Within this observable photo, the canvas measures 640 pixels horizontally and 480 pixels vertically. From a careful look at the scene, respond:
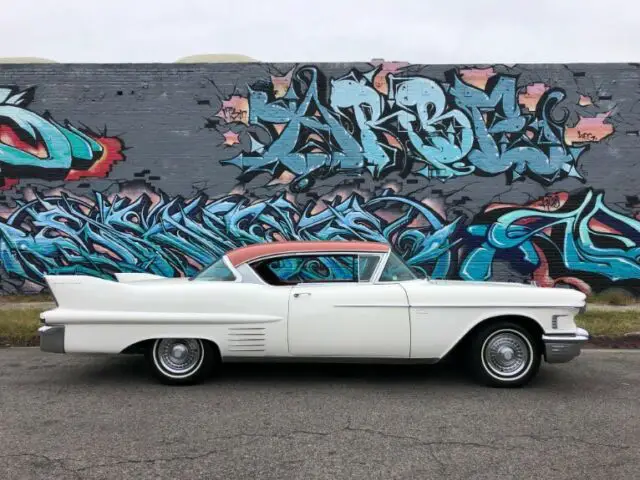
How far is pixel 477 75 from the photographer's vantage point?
11297 millimetres

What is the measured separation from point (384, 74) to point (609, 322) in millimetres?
5715

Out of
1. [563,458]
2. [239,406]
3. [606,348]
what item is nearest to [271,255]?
[239,406]

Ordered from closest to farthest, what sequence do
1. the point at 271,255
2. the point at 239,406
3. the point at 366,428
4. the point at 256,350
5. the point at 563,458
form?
the point at 563,458
the point at 366,428
the point at 239,406
the point at 256,350
the point at 271,255

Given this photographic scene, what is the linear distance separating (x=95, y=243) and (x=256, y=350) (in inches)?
276

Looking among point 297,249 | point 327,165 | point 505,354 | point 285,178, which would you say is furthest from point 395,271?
point 285,178

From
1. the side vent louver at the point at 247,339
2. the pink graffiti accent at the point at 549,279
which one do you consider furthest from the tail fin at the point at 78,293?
the pink graffiti accent at the point at 549,279

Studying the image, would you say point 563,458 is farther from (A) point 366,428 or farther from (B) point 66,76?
(B) point 66,76

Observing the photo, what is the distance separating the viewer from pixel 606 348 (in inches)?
309

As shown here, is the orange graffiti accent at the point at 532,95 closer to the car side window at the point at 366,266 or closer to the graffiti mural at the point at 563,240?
the graffiti mural at the point at 563,240

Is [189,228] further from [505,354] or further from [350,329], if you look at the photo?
[505,354]

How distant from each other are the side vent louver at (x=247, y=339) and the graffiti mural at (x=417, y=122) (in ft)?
20.0

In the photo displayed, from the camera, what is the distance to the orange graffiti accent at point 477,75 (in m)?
11.3

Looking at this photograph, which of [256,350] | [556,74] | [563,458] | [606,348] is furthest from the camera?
[556,74]

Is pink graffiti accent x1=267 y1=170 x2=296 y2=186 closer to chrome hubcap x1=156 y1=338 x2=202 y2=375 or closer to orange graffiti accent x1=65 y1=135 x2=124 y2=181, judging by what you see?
orange graffiti accent x1=65 y1=135 x2=124 y2=181
